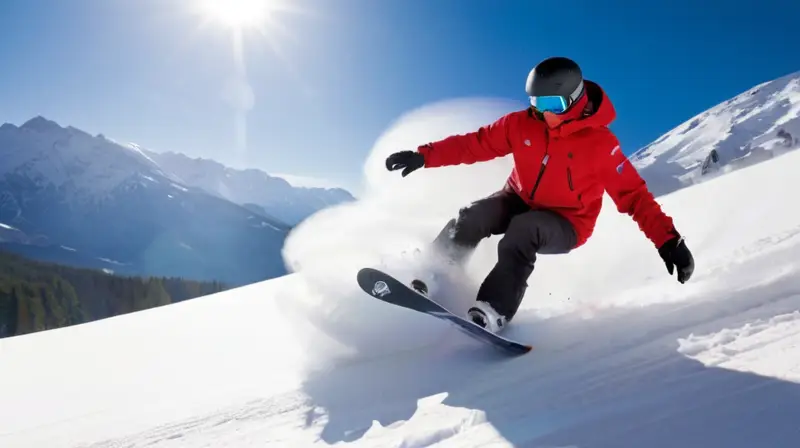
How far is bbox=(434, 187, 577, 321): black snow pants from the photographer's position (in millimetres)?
3125

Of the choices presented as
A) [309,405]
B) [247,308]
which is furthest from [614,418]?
[247,308]

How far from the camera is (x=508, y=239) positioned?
10.7 ft

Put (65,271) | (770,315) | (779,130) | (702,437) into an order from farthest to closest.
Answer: (779,130)
(65,271)
(770,315)
(702,437)

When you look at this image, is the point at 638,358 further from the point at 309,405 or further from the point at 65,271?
the point at 65,271

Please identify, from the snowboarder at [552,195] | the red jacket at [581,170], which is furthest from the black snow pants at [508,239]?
the red jacket at [581,170]

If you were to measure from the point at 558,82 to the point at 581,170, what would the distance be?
2.09 feet

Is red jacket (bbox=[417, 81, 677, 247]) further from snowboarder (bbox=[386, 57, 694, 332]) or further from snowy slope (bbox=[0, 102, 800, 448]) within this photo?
snowy slope (bbox=[0, 102, 800, 448])

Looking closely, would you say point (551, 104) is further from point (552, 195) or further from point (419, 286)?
point (419, 286)

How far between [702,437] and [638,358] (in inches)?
33.7

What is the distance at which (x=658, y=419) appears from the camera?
1696mm

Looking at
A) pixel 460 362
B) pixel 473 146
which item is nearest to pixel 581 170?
pixel 473 146

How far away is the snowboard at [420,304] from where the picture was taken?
289cm

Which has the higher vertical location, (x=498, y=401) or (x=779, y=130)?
(x=779, y=130)

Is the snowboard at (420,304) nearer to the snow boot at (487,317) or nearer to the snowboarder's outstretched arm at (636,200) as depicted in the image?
the snow boot at (487,317)
